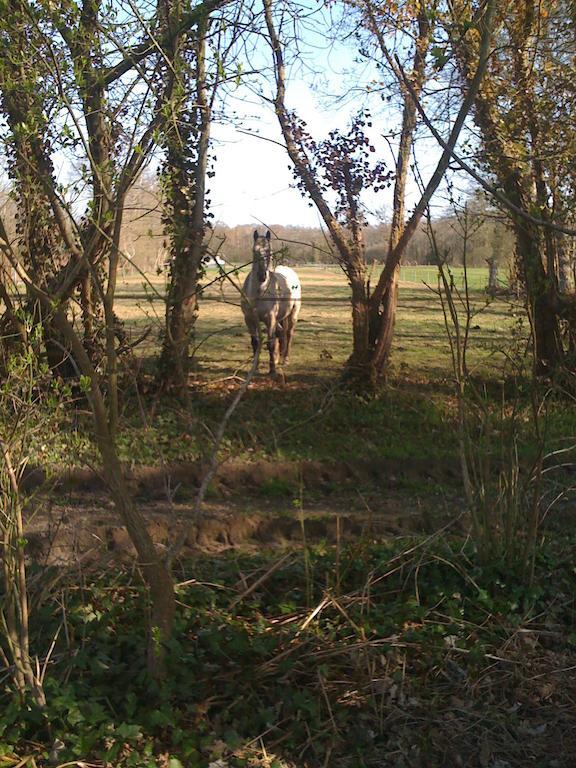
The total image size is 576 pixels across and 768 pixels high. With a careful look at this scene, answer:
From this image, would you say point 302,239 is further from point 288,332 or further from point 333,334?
point 333,334

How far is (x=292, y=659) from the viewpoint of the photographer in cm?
502

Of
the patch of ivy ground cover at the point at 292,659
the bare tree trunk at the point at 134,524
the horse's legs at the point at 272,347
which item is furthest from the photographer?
the horse's legs at the point at 272,347

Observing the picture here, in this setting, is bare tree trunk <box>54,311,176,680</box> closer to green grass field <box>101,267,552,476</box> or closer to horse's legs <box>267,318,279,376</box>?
green grass field <box>101,267,552,476</box>

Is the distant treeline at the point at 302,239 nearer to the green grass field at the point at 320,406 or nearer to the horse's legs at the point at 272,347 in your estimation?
the green grass field at the point at 320,406

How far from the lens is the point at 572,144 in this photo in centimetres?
974

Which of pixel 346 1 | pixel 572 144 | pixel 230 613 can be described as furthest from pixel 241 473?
pixel 346 1

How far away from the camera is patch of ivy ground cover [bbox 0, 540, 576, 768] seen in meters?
4.43

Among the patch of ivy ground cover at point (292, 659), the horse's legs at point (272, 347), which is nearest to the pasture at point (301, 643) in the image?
the patch of ivy ground cover at point (292, 659)

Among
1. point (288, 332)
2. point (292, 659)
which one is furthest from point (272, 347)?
point (292, 659)

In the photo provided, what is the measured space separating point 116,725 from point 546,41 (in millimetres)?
7817

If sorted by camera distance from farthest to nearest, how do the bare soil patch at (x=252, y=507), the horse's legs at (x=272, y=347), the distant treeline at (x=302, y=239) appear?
the horse's legs at (x=272, y=347) → the bare soil patch at (x=252, y=507) → the distant treeline at (x=302, y=239)

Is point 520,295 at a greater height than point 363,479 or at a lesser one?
greater

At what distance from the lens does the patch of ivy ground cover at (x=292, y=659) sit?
174 inches

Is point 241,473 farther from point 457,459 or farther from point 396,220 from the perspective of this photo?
point 396,220
